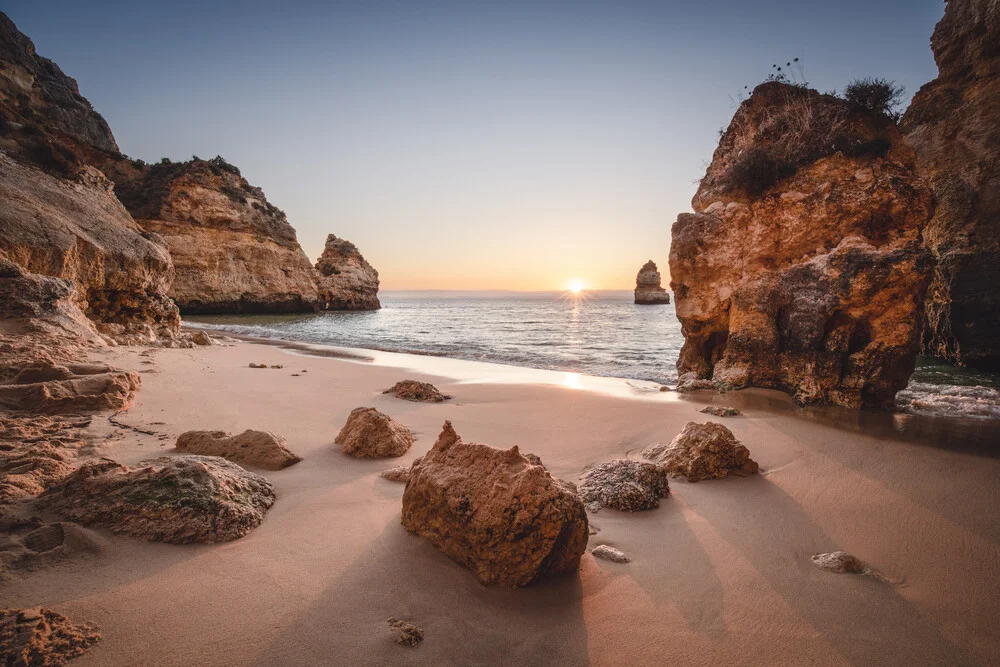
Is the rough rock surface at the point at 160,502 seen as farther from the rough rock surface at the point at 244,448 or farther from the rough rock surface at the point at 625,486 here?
the rough rock surface at the point at 625,486

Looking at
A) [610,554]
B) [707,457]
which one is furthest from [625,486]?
[707,457]

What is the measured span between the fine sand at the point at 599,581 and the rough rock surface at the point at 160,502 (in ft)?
0.26

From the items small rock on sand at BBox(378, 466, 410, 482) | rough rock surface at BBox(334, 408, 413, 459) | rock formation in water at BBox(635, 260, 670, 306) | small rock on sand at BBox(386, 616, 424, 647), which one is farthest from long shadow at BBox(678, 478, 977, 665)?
rock formation in water at BBox(635, 260, 670, 306)

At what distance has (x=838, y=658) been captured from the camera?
1.66 m

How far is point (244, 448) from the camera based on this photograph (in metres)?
3.19

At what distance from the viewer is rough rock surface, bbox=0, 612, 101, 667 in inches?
50.2

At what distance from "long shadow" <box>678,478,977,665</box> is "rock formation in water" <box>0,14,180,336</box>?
9.96m

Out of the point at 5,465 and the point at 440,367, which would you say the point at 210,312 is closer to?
the point at 440,367

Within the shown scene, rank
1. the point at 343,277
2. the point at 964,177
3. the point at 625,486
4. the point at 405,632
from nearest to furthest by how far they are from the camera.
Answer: the point at 405,632
the point at 625,486
the point at 964,177
the point at 343,277

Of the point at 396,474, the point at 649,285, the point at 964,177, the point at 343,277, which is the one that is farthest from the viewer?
the point at 649,285

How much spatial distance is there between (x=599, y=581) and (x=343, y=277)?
48.0m

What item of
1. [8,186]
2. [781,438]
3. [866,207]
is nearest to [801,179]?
[866,207]

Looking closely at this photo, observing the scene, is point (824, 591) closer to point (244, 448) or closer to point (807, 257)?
point (244, 448)

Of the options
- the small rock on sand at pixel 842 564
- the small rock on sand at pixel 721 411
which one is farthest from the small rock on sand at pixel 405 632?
the small rock on sand at pixel 721 411
